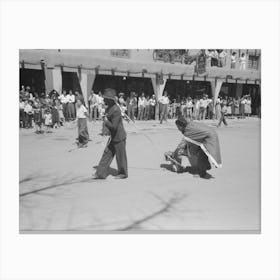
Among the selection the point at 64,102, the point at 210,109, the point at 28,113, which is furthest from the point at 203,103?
the point at 28,113

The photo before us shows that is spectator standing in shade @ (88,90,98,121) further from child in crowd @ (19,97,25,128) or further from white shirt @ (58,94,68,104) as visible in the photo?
child in crowd @ (19,97,25,128)

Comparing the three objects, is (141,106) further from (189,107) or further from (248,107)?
(248,107)

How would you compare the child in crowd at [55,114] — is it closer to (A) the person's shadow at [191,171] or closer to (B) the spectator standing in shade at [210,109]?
(A) the person's shadow at [191,171]

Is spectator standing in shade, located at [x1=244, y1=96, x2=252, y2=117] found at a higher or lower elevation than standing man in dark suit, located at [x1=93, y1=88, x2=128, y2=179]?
higher

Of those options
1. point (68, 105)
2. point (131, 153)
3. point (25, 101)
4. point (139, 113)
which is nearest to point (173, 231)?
point (131, 153)

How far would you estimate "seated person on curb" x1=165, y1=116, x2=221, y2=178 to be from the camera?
5141mm

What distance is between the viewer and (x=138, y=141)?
5.39 m

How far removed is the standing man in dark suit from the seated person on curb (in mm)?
789

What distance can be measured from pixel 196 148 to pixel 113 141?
53.3 inches

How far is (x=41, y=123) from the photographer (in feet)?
18.0

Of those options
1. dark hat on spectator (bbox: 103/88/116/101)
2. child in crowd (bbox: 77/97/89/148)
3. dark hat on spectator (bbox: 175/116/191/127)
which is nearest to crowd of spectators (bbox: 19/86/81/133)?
child in crowd (bbox: 77/97/89/148)

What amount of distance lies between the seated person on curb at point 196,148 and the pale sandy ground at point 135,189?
0.44 feet

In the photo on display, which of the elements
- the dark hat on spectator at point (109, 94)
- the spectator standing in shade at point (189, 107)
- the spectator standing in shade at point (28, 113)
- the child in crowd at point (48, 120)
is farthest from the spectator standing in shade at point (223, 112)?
the spectator standing in shade at point (28, 113)

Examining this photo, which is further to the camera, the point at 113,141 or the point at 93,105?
the point at 93,105
